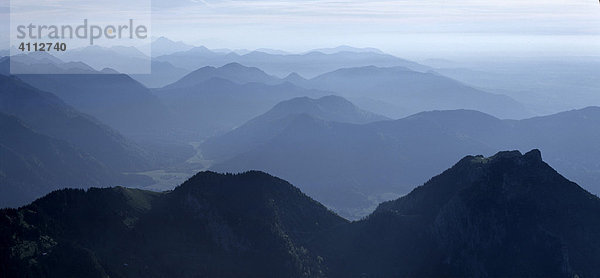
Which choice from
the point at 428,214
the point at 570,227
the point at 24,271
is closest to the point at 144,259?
the point at 24,271

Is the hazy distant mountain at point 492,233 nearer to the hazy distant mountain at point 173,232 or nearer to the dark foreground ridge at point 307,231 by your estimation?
the dark foreground ridge at point 307,231

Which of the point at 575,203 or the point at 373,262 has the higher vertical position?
the point at 575,203

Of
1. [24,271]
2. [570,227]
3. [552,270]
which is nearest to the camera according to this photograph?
[24,271]

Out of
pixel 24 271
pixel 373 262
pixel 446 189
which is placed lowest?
pixel 373 262

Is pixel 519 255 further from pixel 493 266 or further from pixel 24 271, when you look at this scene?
pixel 24 271

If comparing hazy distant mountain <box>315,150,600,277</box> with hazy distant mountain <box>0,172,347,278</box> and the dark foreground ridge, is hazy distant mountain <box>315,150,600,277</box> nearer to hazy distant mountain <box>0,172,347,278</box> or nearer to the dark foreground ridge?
the dark foreground ridge

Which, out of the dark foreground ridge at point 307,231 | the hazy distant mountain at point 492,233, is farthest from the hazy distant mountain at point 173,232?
the hazy distant mountain at point 492,233
